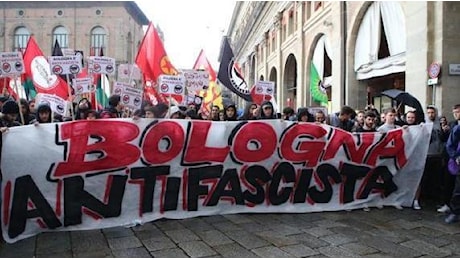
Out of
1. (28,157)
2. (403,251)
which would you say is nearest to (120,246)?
(28,157)

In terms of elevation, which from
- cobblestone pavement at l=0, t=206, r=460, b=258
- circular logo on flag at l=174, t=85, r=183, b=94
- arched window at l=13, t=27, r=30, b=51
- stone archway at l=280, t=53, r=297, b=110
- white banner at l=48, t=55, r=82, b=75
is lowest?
cobblestone pavement at l=0, t=206, r=460, b=258

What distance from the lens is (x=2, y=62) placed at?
7.11 metres

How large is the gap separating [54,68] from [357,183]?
5312 millimetres

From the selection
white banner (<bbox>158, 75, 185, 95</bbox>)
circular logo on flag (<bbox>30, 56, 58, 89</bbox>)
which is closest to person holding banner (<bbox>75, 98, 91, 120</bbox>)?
white banner (<bbox>158, 75, 185, 95</bbox>)

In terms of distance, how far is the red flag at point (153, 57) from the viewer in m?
9.34

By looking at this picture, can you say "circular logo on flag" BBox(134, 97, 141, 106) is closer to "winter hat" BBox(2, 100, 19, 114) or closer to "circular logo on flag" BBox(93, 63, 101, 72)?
"circular logo on flag" BBox(93, 63, 101, 72)

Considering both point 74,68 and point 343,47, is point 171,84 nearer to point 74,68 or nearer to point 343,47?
point 74,68

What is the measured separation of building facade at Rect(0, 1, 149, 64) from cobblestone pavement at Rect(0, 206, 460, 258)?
174ft

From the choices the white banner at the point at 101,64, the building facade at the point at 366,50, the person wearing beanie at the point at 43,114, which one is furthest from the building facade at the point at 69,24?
the person wearing beanie at the point at 43,114

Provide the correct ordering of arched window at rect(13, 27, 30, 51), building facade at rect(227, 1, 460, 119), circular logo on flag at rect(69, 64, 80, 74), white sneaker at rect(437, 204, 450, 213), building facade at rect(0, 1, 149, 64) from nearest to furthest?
white sneaker at rect(437, 204, 450, 213), circular logo on flag at rect(69, 64, 80, 74), building facade at rect(227, 1, 460, 119), building facade at rect(0, 1, 149, 64), arched window at rect(13, 27, 30, 51)

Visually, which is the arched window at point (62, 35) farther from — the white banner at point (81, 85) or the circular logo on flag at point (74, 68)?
the circular logo on flag at point (74, 68)

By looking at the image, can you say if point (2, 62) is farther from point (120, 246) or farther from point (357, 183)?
point (357, 183)

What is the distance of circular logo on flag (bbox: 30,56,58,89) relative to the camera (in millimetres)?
9852

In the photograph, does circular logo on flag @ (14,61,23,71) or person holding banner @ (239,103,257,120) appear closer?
→ circular logo on flag @ (14,61,23,71)
